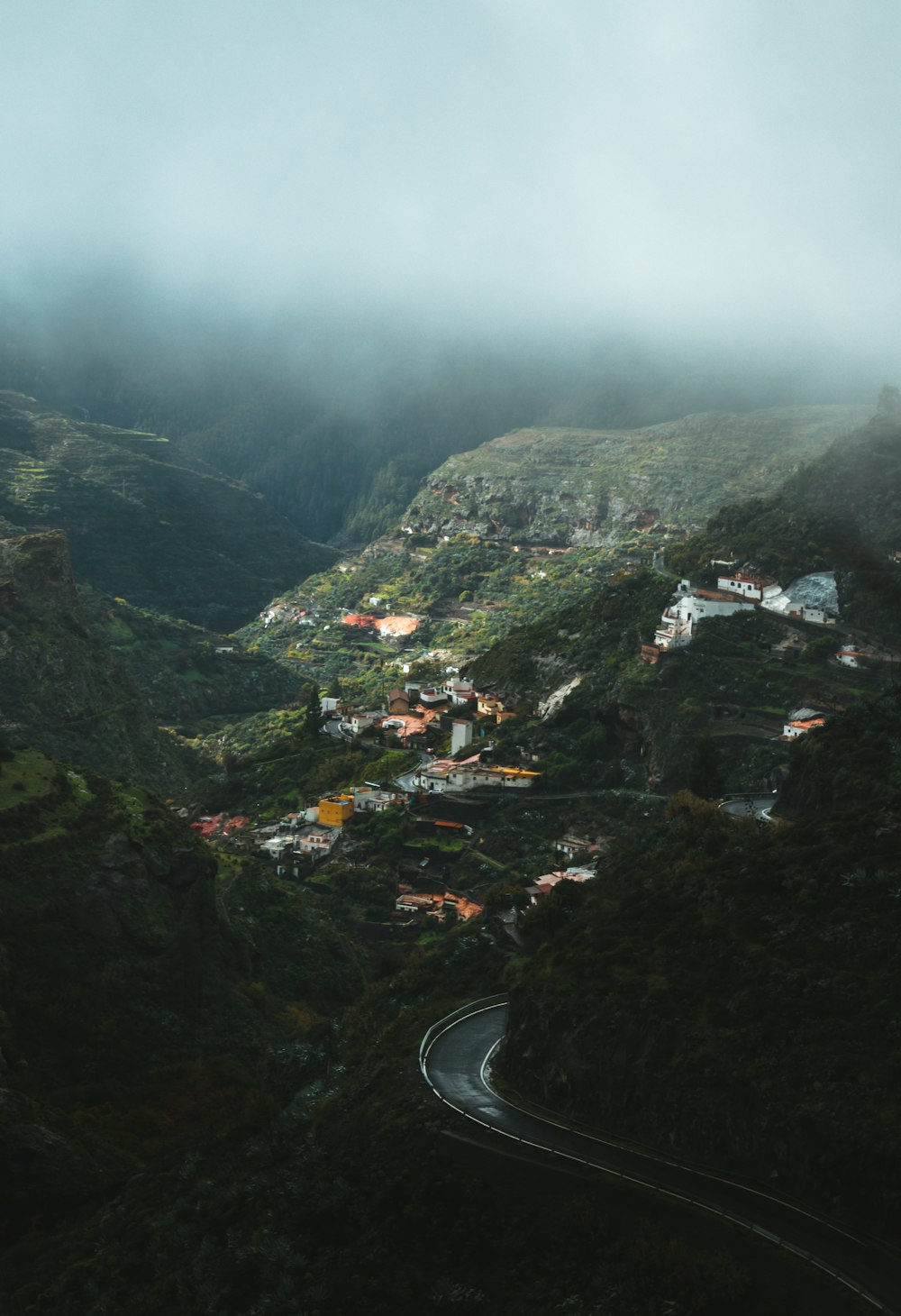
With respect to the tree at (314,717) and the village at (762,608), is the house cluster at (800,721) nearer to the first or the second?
the village at (762,608)

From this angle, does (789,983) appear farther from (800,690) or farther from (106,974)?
(800,690)

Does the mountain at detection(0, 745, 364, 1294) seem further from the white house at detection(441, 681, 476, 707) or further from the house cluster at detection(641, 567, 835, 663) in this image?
the white house at detection(441, 681, 476, 707)

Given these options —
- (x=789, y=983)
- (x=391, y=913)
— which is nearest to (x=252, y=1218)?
(x=789, y=983)

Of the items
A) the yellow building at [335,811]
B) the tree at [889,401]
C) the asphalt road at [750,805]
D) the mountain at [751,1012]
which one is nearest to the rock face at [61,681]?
the yellow building at [335,811]

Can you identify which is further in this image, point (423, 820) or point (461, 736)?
point (461, 736)

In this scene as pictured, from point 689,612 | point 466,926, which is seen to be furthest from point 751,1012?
point 689,612

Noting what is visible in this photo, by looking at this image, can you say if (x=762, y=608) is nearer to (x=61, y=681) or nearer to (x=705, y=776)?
(x=705, y=776)

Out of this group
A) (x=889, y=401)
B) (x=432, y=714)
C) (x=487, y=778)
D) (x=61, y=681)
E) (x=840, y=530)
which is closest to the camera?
(x=487, y=778)
